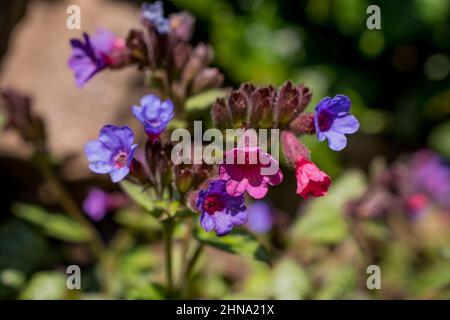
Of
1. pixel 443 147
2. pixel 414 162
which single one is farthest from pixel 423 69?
pixel 414 162

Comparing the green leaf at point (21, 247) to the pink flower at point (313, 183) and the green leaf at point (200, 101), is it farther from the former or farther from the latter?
the pink flower at point (313, 183)

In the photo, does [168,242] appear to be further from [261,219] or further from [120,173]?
[261,219]

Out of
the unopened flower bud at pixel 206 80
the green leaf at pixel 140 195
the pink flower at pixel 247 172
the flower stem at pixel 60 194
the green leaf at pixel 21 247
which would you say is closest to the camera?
the pink flower at pixel 247 172

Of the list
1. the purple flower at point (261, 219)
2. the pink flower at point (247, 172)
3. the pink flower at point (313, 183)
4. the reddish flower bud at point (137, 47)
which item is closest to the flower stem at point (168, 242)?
the pink flower at point (247, 172)

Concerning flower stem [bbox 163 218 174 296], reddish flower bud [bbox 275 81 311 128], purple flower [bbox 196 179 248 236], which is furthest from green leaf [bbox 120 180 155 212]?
reddish flower bud [bbox 275 81 311 128]

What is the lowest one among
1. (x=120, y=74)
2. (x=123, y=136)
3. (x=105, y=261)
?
(x=105, y=261)
